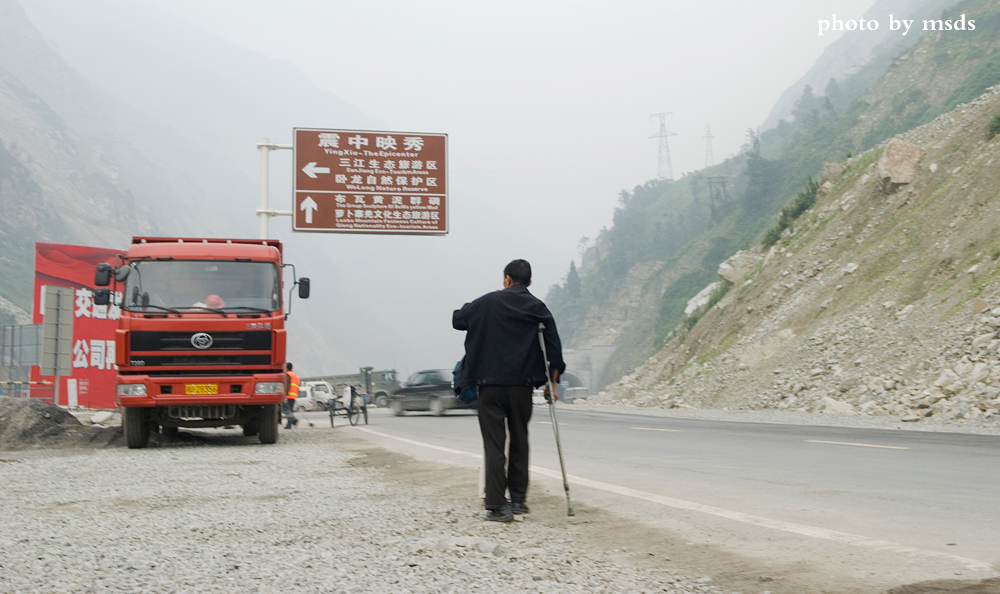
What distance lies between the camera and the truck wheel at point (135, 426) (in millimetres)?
13117

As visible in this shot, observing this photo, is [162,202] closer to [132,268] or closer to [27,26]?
[27,26]

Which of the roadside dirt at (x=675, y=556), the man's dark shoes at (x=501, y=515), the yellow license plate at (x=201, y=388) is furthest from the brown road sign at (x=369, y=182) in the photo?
the man's dark shoes at (x=501, y=515)

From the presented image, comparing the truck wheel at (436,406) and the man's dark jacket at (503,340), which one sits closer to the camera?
the man's dark jacket at (503,340)

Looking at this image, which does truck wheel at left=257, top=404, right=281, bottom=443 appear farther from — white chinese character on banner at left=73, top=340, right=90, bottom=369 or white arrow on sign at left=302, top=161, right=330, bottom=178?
white chinese character on banner at left=73, top=340, right=90, bottom=369

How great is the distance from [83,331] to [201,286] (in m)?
29.9

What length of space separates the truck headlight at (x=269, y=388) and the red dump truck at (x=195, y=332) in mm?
15

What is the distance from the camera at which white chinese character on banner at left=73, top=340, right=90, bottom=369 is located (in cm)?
3869

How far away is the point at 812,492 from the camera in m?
7.11

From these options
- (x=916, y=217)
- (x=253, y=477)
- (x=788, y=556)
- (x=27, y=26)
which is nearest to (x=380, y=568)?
(x=788, y=556)

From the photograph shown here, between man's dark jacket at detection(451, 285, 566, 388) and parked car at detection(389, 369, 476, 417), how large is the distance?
23691mm

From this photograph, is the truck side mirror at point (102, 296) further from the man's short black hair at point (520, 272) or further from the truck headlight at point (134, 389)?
the man's short black hair at point (520, 272)

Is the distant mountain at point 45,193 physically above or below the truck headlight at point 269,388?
above

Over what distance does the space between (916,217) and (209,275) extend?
91.2 feet

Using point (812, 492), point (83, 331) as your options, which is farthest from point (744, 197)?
point (812, 492)
